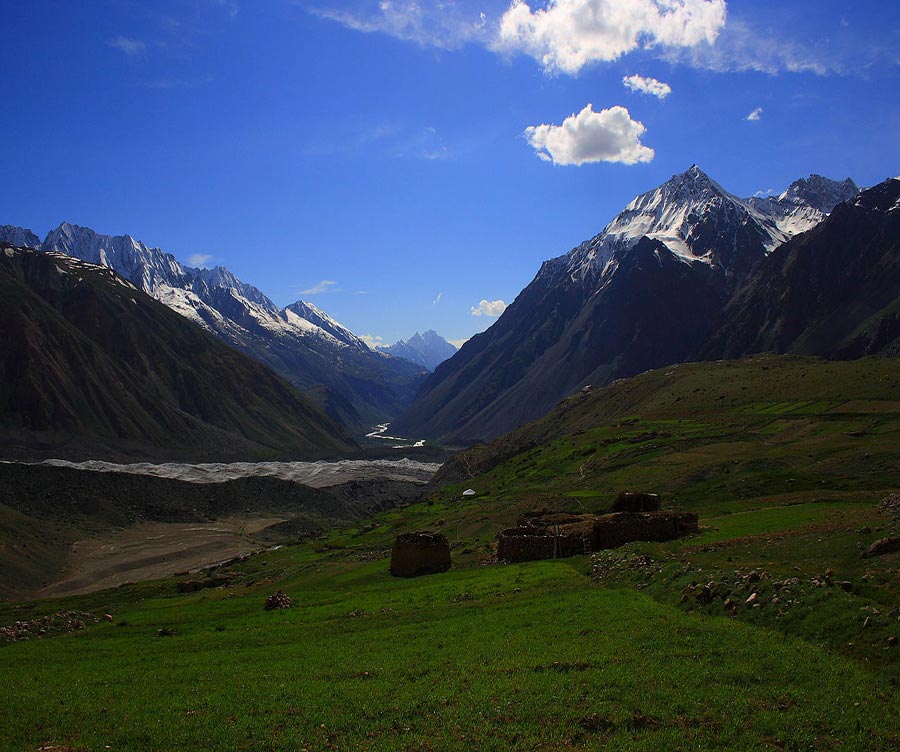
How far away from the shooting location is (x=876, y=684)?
14430 millimetres

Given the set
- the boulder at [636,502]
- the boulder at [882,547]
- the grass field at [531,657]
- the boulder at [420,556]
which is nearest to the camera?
the grass field at [531,657]

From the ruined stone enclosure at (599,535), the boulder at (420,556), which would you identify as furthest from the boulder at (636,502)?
the boulder at (420,556)

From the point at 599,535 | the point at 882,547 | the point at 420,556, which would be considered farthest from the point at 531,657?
the point at 420,556

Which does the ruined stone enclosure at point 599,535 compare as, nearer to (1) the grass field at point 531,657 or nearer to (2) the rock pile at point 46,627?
(1) the grass field at point 531,657

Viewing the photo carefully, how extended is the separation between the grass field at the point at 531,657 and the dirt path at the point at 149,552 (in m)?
41.4

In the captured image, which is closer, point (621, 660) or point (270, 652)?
point (621, 660)

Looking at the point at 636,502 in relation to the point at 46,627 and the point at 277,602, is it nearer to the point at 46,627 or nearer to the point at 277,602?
the point at 277,602

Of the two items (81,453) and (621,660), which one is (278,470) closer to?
(81,453)

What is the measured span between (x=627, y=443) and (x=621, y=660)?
242 feet

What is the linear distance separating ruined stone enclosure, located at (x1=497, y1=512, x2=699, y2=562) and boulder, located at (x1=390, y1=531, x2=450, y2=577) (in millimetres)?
3930

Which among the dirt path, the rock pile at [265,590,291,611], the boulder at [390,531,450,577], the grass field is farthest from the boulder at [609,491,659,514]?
the dirt path

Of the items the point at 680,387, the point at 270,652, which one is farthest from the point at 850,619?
the point at 680,387

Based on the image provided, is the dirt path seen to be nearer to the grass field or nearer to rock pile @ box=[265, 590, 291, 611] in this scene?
the grass field

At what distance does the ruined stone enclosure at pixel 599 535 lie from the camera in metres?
36.2
